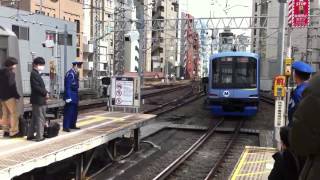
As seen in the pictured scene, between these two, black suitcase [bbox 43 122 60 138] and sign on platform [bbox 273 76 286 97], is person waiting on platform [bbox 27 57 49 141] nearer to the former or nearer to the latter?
black suitcase [bbox 43 122 60 138]

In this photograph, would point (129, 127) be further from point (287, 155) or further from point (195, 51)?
point (195, 51)

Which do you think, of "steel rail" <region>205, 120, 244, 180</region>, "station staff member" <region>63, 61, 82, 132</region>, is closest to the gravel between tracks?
"steel rail" <region>205, 120, 244, 180</region>

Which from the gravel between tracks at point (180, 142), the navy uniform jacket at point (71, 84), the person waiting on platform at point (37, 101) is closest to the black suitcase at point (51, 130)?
the person waiting on platform at point (37, 101)

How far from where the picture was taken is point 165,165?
38.2 ft

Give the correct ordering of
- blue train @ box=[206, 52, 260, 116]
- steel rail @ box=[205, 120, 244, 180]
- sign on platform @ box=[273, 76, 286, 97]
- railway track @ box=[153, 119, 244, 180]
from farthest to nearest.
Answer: blue train @ box=[206, 52, 260, 116]
sign on platform @ box=[273, 76, 286, 97]
railway track @ box=[153, 119, 244, 180]
steel rail @ box=[205, 120, 244, 180]

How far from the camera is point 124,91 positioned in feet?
45.3

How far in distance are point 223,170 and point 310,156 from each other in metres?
8.65

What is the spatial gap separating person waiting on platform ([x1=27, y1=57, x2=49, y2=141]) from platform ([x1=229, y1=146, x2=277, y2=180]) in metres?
3.24

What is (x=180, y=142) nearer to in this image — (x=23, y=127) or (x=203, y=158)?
(x=203, y=158)

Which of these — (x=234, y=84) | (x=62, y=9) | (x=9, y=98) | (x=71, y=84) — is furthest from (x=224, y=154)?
(x=62, y=9)

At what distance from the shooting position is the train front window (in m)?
21.0

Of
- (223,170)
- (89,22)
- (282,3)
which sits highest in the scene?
(89,22)

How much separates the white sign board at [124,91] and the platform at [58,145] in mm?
1595

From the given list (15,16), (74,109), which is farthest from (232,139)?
(15,16)
